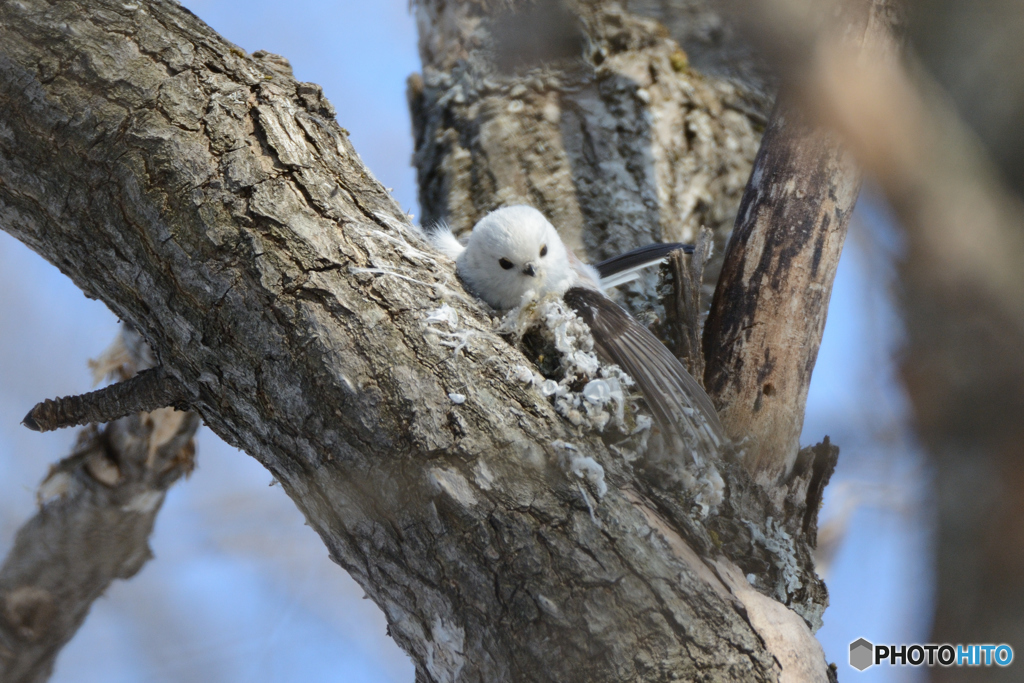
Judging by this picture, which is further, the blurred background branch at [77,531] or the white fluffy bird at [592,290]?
the blurred background branch at [77,531]

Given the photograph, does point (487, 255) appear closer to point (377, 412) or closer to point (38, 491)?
point (377, 412)

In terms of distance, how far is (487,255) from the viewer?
2.27 m

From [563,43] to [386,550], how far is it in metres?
2.37

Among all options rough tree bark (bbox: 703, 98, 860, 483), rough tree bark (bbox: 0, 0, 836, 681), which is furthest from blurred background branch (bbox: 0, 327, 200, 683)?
rough tree bark (bbox: 703, 98, 860, 483)

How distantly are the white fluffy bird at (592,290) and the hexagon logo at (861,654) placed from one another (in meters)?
0.90

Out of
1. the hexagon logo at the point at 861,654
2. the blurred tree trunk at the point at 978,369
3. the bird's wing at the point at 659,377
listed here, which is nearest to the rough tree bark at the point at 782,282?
the bird's wing at the point at 659,377

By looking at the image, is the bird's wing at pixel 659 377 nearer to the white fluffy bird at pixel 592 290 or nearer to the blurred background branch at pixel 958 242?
the white fluffy bird at pixel 592 290

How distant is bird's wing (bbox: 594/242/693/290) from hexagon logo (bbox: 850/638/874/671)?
4.52 ft

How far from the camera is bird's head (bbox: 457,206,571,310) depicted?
7.09 feet

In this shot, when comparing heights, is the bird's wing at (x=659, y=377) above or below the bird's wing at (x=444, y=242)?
below

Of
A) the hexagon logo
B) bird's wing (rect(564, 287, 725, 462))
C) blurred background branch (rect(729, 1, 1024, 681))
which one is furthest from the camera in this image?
the hexagon logo

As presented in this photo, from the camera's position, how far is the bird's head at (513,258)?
2160mm

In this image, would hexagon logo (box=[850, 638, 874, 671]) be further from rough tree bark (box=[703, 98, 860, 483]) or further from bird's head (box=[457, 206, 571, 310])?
bird's head (box=[457, 206, 571, 310])

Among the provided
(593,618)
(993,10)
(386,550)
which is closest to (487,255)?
(386,550)
